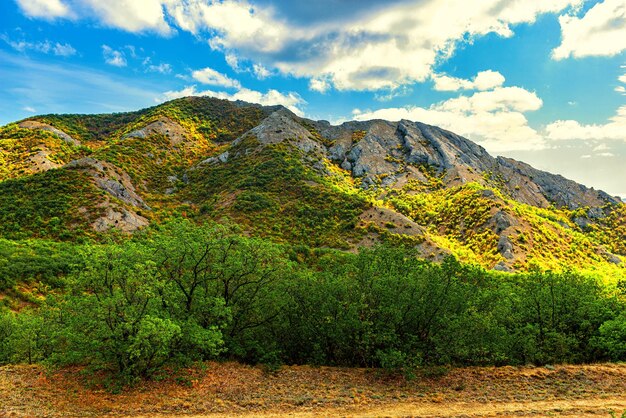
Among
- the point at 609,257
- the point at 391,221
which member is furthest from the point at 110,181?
the point at 609,257

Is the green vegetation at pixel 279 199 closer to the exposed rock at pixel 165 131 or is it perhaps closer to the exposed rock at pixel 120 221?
the exposed rock at pixel 120 221

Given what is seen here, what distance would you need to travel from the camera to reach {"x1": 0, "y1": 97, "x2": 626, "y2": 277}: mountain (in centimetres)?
7044

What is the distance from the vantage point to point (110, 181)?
7531cm

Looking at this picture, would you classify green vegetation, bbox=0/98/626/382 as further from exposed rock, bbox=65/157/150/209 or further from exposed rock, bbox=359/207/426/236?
exposed rock, bbox=359/207/426/236

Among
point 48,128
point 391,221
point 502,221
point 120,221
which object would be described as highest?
point 48,128

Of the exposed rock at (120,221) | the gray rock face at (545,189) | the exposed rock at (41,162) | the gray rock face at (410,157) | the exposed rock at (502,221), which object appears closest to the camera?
the exposed rock at (120,221)

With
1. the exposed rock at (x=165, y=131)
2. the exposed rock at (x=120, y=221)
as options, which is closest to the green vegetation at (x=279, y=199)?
the exposed rock at (x=120, y=221)

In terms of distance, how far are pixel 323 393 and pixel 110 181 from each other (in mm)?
74211

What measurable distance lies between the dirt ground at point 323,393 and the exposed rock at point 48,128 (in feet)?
369

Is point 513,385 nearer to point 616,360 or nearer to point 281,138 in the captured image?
point 616,360

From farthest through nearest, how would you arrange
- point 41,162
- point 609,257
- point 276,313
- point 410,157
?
point 410,157 < point 609,257 < point 41,162 < point 276,313

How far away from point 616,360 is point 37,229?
234ft

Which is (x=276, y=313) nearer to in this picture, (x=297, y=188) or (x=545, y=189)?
(x=297, y=188)

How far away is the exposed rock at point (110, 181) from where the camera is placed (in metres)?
73.5
